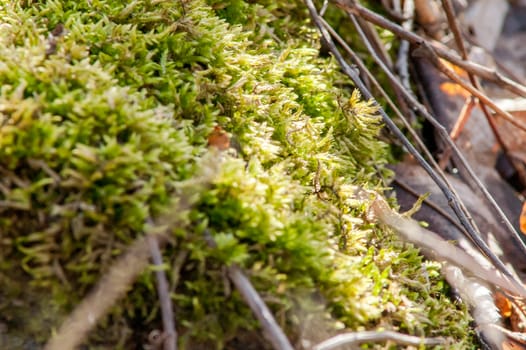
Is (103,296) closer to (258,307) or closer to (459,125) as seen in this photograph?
(258,307)

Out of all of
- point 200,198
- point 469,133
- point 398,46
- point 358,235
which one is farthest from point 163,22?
point 469,133

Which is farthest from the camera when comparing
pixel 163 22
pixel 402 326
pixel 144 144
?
pixel 163 22

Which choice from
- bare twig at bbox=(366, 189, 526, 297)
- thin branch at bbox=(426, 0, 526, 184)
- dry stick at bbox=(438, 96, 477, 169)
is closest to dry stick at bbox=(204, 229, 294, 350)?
bare twig at bbox=(366, 189, 526, 297)

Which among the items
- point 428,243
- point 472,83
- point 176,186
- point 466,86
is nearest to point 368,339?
point 428,243

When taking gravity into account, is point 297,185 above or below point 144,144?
below

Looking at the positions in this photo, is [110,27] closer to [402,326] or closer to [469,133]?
[402,326]

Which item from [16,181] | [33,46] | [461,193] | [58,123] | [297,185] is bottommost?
[461,193]
